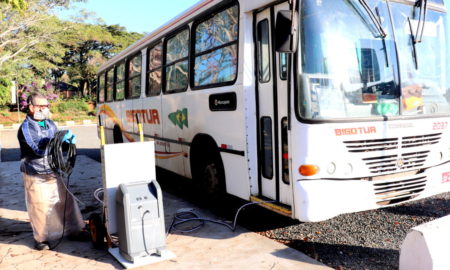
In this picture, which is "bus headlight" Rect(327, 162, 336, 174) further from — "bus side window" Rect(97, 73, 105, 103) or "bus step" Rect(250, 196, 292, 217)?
"bus side window" Rect(97, 73, 105, 103)

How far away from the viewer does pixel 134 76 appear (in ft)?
30.6

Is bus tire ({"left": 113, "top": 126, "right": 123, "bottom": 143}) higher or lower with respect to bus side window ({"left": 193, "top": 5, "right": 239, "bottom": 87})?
lower

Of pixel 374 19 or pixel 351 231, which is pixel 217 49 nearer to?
pixel 374 19

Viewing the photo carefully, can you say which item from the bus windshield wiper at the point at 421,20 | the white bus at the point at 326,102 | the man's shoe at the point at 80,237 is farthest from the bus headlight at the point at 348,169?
the man's shoe at the point at 80,237

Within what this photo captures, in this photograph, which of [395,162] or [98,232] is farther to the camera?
[98,232]

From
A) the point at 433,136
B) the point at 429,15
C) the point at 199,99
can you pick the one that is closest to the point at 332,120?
the point at 433,136

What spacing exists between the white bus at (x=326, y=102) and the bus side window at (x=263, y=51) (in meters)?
0.01

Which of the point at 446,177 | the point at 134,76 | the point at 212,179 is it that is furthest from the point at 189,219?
the point at 134,76

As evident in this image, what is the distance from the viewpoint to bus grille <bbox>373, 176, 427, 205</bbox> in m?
4.31

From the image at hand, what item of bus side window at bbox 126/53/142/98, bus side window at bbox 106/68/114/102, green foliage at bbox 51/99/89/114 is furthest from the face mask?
green foliage at bbox 51/99/89/114

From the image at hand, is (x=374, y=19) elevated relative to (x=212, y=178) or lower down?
elevated

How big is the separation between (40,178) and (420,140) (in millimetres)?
4461

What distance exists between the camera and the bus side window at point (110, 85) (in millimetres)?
11445

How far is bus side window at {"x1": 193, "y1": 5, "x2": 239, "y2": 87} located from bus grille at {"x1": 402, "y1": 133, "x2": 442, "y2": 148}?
7.29ft
